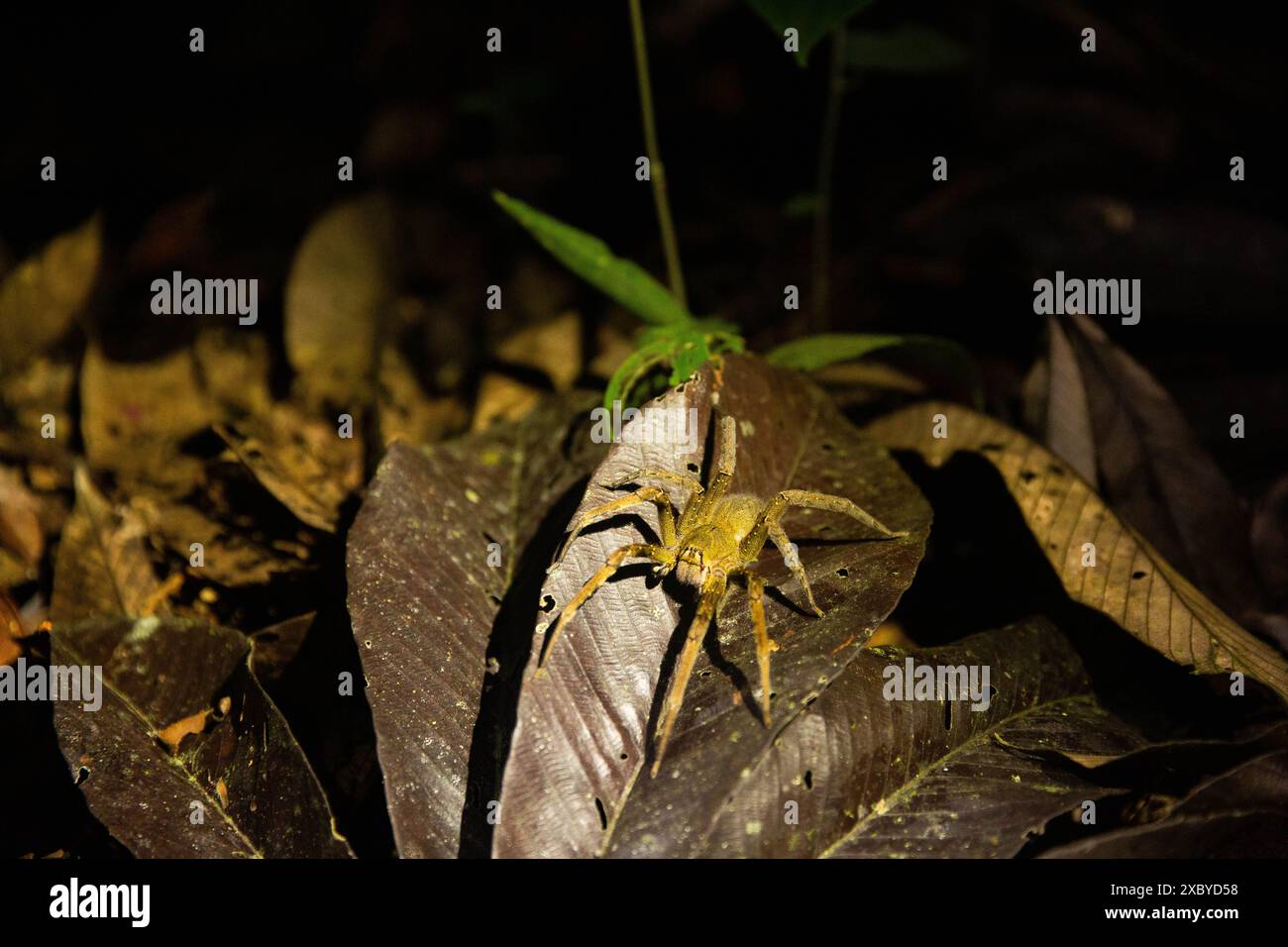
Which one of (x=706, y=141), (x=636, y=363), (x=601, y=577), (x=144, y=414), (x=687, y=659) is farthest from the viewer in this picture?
(x=706, y=141)

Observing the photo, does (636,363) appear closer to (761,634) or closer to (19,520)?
(761,634)

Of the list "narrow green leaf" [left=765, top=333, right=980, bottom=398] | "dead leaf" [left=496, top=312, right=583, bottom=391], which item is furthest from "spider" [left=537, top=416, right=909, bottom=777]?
"dead leaf" [left=496, top=312, right=583, bottom=391]

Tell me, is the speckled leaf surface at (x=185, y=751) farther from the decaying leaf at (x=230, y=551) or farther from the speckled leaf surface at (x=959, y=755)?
the speckled leaf surface at (x=959, y=755)

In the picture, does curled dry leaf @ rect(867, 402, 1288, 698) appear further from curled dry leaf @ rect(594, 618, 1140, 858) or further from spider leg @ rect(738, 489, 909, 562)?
spider leg @ rect(738, 489, 909, 562)

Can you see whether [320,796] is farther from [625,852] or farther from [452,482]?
[452,482]

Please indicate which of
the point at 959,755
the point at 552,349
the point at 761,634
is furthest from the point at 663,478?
the point at 552,349

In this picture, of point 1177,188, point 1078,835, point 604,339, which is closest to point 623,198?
point 604,339
